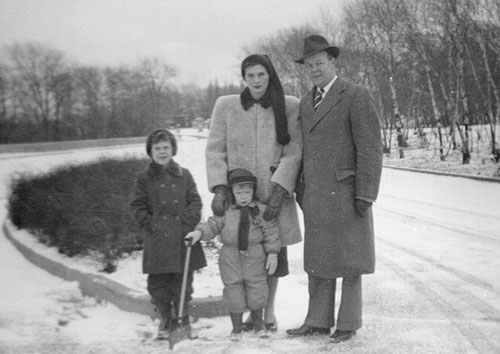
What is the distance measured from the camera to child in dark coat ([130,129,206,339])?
3.67 m

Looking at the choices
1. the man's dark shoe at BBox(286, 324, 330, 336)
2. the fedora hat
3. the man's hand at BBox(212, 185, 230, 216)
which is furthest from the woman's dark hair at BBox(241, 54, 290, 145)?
the man's dark shoe at BBox(286, 324, 330, 336)

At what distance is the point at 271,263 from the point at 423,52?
1852cm

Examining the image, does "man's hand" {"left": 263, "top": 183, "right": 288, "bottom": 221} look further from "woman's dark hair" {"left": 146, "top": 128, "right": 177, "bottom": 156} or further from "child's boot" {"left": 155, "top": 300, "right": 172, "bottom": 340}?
"child's boot" {"left": 155, "top": 300, "right": 172, "bottom": 340}

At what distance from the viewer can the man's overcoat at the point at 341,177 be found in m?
3.33

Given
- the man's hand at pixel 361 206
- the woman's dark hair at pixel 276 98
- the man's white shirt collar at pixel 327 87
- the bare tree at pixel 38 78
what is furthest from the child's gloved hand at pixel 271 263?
the bare tree at pixel 38 78

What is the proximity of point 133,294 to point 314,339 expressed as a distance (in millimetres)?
1664

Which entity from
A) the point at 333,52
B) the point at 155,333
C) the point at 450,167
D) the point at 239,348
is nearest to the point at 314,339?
the point at 239,348

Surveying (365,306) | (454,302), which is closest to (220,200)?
(365,306)

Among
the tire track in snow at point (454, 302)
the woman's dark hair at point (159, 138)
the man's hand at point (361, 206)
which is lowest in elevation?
the tire track in snow at point (454, 302)

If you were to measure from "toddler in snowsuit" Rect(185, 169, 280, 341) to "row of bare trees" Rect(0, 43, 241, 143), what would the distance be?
2.11 m

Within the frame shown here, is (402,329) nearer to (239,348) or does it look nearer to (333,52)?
(239,348)

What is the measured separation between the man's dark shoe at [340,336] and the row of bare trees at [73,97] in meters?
3.18

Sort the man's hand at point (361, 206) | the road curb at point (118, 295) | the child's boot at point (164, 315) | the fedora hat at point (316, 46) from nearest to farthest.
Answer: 1. the man's hand at point (361, 206)
2. the fedora hat at point (316, 46)
3. the child's boot at point (164, 315)
4. the road curb at point (118, 295)

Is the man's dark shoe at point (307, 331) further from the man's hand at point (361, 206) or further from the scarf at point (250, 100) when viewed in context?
the scarf at point (250, 100)
